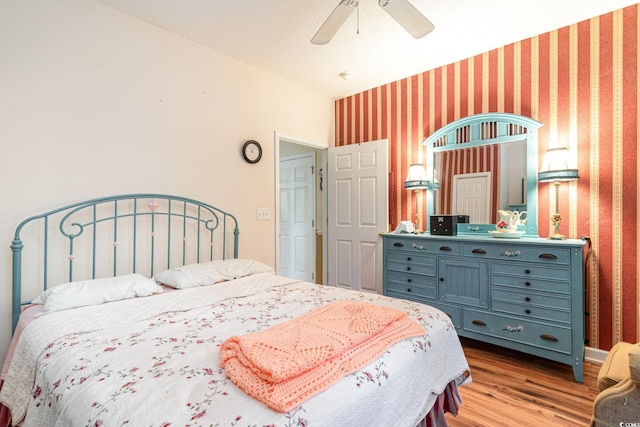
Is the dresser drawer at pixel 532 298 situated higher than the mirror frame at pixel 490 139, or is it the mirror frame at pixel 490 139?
the mirror frame at pixel 490 139

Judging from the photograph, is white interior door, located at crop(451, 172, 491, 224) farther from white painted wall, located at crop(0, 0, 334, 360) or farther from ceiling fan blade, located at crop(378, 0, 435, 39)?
white painted wall, located at crop(0, 0, 334, 360)

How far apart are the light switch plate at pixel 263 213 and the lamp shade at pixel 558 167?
2472mm

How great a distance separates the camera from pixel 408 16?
163 centimetres

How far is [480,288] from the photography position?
2562 millimetres

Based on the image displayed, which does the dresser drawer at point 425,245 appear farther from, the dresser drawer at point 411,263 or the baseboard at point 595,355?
the baseboard at point 595,355

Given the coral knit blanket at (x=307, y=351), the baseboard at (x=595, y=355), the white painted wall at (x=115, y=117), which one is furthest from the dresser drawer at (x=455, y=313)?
the white painted wall at (x=115, y=117)

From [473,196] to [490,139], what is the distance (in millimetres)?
546

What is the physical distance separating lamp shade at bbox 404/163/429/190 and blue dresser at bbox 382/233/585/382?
0.55m

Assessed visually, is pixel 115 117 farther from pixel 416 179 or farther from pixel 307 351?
pixel 416 179

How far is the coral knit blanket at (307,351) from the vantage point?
33.9 inches

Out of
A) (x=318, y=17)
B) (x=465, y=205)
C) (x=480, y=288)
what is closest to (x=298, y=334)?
(x=480, y=288)

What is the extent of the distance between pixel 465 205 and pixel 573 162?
0.88 metres

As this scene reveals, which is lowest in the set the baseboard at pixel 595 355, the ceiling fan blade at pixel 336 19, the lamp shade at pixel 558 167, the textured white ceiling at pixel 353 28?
the baseboard at pixel 595 355

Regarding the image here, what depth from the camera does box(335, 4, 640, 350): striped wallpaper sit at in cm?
230
